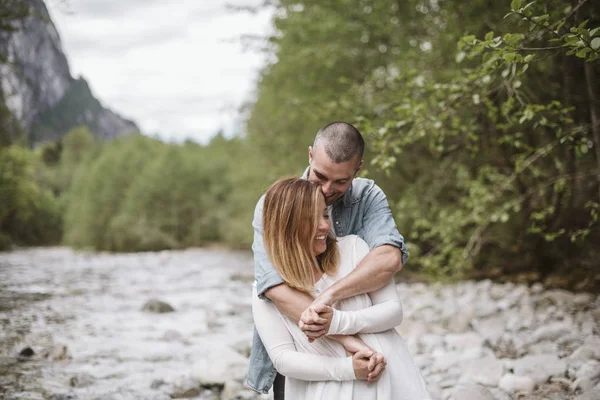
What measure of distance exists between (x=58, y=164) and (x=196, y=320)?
56101 mm

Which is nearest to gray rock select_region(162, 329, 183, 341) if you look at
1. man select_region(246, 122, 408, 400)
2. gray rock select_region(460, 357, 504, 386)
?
gray rock select_region(460, 357, 504, 386)

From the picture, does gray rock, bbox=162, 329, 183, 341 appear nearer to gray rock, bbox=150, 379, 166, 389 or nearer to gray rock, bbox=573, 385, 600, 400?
gray rock, bbox=150, 379, 166, 389

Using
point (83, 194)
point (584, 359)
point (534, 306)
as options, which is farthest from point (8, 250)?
point (584, 359)

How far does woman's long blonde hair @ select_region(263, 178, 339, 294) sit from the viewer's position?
8.50 ft

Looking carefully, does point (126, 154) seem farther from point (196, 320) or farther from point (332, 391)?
point (332, 391)

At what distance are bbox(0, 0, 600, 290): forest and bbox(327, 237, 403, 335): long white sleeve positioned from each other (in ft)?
4.71

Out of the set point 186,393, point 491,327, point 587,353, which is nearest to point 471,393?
point 587,353

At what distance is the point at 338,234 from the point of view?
312 cm

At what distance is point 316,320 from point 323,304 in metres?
0.09

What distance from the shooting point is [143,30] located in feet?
120

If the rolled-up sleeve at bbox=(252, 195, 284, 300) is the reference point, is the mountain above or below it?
above

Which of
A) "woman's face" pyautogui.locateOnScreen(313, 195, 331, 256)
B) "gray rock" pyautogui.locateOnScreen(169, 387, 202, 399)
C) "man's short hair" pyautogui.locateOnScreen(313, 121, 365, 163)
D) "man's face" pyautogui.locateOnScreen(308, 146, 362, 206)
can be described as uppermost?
"man's short hair" pyautogui.locateOnScreen(313, 121, 365, 163)

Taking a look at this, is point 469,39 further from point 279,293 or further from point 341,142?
point 279,293

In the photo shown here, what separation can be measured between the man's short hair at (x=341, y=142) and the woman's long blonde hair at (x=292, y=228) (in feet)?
0.96
